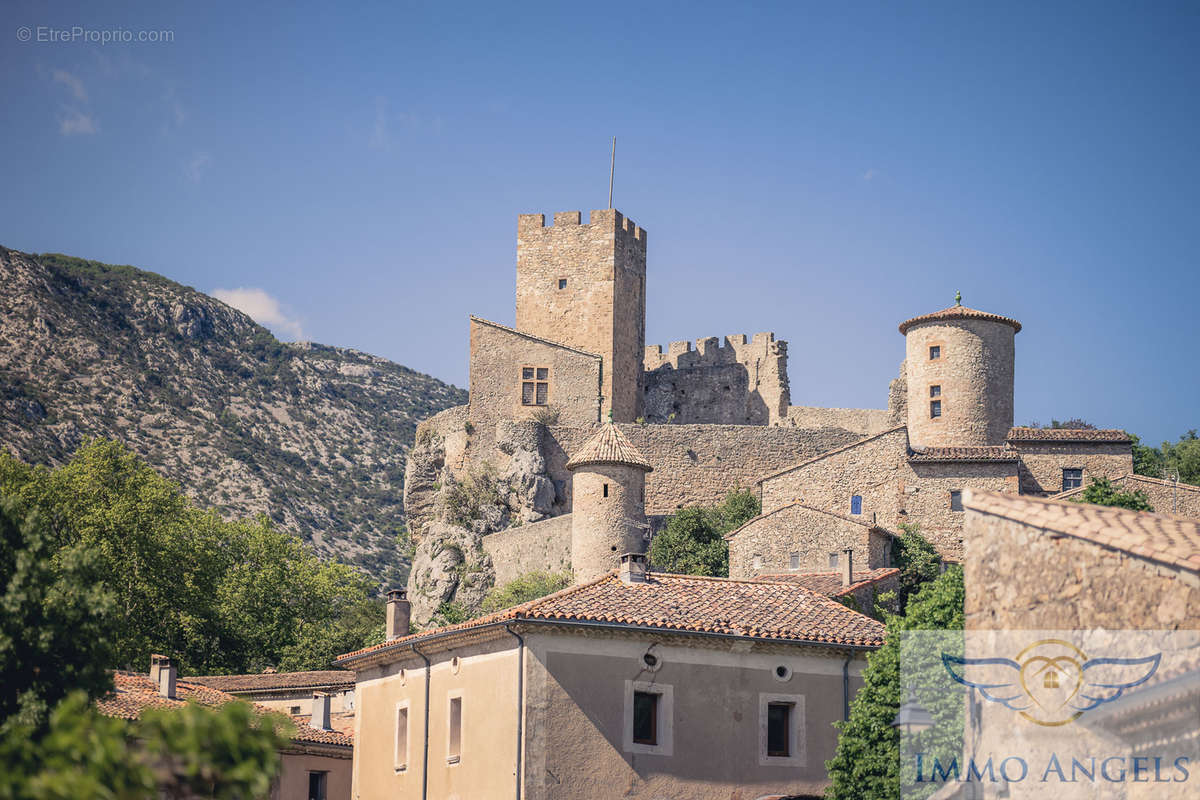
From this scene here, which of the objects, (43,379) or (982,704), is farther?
(43,379)

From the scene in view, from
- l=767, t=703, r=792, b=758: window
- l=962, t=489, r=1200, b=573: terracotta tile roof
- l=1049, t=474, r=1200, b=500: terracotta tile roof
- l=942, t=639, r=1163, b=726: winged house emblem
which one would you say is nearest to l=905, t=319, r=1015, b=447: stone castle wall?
l=1049, t=474, r=1200, b=500: terracotta tile roof

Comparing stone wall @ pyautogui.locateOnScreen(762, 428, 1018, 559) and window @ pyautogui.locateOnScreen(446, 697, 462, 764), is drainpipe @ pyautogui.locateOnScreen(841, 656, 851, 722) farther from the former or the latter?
stone wall @ pyautogui.locateOnScreen(762, 428, 1018, 559)

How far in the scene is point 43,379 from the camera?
313 feet

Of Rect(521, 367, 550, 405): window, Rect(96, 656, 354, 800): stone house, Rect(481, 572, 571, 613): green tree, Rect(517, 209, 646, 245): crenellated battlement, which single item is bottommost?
Rect(96, 656, 354, 800): stone house

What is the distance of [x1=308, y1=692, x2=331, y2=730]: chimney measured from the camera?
137 feet

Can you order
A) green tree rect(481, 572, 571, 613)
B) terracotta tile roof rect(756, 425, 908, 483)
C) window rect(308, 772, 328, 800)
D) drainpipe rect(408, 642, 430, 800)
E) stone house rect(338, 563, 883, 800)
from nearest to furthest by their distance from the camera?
Result: stone house rect(338, 563, 883, 800) < drainpipe rect(408, 642, 430, 800) < window rect(308, 772, 328, 800) < terracotta tile roof rect(756, 425, 908, 483) < green tree rect(481, 572, 571, 613)

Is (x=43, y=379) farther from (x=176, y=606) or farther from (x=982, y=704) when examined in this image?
(x=982, y=704)

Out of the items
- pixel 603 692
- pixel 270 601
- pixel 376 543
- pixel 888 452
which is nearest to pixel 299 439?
pixel 376 543

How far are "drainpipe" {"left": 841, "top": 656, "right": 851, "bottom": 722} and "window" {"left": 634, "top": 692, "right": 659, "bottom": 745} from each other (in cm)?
389

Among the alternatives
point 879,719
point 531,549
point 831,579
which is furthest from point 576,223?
point 879,719

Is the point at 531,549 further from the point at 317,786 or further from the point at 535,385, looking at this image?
Answer: the point at 317,786

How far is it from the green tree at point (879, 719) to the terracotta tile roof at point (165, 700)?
15498mm

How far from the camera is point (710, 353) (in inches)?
2933

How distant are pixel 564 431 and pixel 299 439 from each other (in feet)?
177
